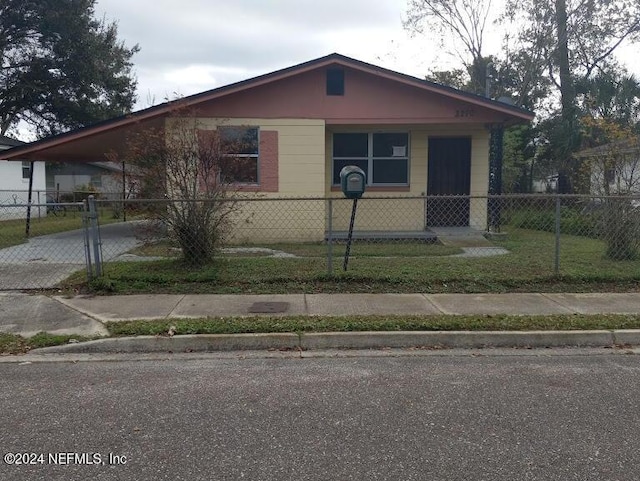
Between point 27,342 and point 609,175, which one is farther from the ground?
point 609,175

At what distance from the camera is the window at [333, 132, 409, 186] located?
13219mm

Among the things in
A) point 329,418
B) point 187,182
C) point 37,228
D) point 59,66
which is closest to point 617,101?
point 187,182

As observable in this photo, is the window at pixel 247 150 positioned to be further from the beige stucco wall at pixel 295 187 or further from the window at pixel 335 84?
the window at pixel 335 84

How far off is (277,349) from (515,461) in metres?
2.75

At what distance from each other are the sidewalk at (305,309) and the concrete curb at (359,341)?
0.01m

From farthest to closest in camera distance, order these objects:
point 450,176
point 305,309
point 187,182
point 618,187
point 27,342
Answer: point 450,176
point 618,187
point 187,182
point 305,309
point 27,342

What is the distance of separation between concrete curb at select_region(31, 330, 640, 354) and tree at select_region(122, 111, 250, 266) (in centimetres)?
281

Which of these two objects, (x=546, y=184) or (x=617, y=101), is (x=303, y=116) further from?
(x=546, y=184)

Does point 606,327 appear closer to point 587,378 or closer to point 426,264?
point 587,378

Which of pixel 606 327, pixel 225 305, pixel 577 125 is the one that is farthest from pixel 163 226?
pixel 577 125

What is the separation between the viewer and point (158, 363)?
4.85 metres

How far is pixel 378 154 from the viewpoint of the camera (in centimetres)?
1324

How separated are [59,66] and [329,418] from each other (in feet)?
86.0

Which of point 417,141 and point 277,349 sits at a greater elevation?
point 417,141
